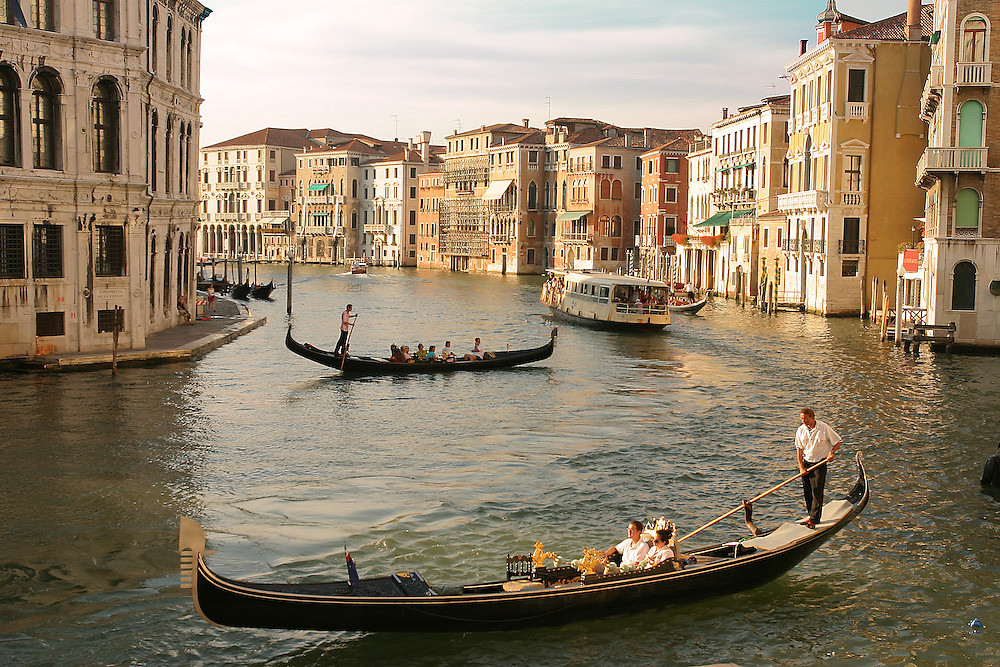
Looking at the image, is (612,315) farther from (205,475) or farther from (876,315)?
(205,475)

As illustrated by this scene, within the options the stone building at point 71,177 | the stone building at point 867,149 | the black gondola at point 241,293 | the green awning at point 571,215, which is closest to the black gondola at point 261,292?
the black gondola at point 241,293

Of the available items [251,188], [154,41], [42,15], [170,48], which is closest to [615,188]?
[251,188]

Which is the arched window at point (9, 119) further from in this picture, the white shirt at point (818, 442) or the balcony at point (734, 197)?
the balcony at point (734, 197)

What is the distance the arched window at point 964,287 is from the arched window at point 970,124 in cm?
281

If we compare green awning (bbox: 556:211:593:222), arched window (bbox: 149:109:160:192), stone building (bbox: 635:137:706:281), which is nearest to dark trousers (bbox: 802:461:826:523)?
arched window (bbox: 149:109:160:192)

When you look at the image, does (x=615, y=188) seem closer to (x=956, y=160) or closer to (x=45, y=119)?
Answer: (x=956, y=160)

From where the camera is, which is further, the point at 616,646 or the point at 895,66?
the point at 895,66

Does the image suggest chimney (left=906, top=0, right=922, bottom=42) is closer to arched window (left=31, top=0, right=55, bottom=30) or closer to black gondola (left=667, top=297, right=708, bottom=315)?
black gondola (left=667, top=297, right=708, bottom=315)

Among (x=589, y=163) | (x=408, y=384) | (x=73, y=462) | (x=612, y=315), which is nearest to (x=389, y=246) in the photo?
(x=589, y=163)

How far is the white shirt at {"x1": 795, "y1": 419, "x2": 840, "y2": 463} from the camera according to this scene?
10.0 meters

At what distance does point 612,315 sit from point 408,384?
13164 mm

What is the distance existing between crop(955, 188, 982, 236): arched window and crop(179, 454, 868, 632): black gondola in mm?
18330

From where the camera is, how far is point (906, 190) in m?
34.6

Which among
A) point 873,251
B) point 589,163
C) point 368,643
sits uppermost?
point 589,163
